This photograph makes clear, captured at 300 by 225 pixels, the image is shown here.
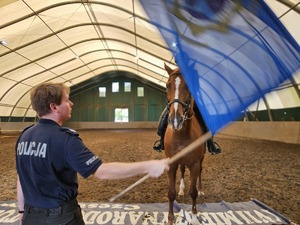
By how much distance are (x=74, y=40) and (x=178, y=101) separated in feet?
66.1

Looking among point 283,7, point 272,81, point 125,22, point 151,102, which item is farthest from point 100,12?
point 151,102

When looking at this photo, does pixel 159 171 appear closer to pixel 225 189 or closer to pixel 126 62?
pixel 225 189

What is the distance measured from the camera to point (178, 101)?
3709 millimetres

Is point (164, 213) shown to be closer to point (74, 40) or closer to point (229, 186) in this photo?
point (229, 186)

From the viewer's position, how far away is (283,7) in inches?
416

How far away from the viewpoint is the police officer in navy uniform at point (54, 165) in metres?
1.97

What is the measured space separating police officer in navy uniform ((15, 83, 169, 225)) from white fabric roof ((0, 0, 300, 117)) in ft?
32.8

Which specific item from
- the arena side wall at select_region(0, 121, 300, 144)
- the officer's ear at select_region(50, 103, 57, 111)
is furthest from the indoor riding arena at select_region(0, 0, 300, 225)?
the arena side wall at select_region(0, 121, 300, 144)

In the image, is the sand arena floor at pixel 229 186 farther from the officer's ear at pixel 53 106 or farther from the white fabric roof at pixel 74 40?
the white fabric roof at pixel 74 40

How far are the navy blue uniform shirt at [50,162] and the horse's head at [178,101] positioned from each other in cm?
175

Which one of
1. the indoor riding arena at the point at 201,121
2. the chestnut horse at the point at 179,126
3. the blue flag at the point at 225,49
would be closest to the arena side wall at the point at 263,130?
the indoor riding arena at the point at 201,121

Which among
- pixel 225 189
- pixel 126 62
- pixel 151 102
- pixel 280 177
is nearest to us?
pixel 225 189

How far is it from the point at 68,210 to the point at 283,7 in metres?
11.3

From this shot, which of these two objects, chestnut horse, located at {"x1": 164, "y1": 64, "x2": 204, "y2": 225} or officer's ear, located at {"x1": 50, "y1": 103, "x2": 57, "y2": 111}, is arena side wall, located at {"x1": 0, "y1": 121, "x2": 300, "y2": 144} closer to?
chestnut horse, located at {"x1": 164, "y1": 64, "x2": 204, "y2": 225}
